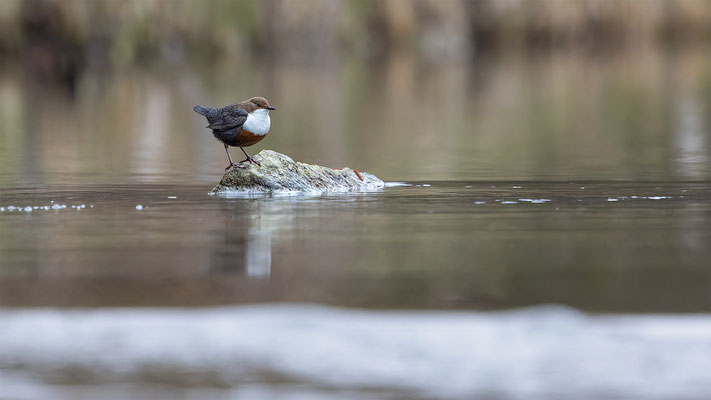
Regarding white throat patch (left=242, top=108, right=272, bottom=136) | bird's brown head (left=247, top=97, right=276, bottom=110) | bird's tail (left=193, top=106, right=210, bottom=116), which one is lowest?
white throat patch (left=242, top=108, right=272, bottom=136)

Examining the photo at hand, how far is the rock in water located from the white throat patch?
35cm

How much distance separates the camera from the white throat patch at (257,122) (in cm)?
848

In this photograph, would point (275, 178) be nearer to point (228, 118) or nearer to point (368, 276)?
point (228, 118)

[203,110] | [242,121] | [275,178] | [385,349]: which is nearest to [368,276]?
[385,349]

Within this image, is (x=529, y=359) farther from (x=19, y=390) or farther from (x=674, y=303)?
(x=19, y=390)

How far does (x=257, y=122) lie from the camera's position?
8.51m

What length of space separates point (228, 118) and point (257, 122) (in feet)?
0.68

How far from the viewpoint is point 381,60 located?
38.1 meters

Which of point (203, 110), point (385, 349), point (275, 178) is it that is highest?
point (203, 110)

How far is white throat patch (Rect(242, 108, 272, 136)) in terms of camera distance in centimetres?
848

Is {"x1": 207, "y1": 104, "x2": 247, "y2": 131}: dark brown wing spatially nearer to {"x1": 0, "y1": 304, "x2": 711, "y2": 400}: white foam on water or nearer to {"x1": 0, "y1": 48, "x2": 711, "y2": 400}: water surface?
{"x1": 0, "y1": 48, "x2": 711, "y2": 400}: water surface

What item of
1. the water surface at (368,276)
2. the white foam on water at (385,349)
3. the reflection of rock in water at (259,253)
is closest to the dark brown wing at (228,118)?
the water surface at (368,276)

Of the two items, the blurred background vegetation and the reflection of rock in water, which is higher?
the blurred background vegetation

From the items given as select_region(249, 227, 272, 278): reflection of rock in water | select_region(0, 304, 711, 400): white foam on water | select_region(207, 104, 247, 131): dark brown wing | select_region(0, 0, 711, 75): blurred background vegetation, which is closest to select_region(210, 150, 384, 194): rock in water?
select_region(207, 104, 247, 131): dark brown wing
